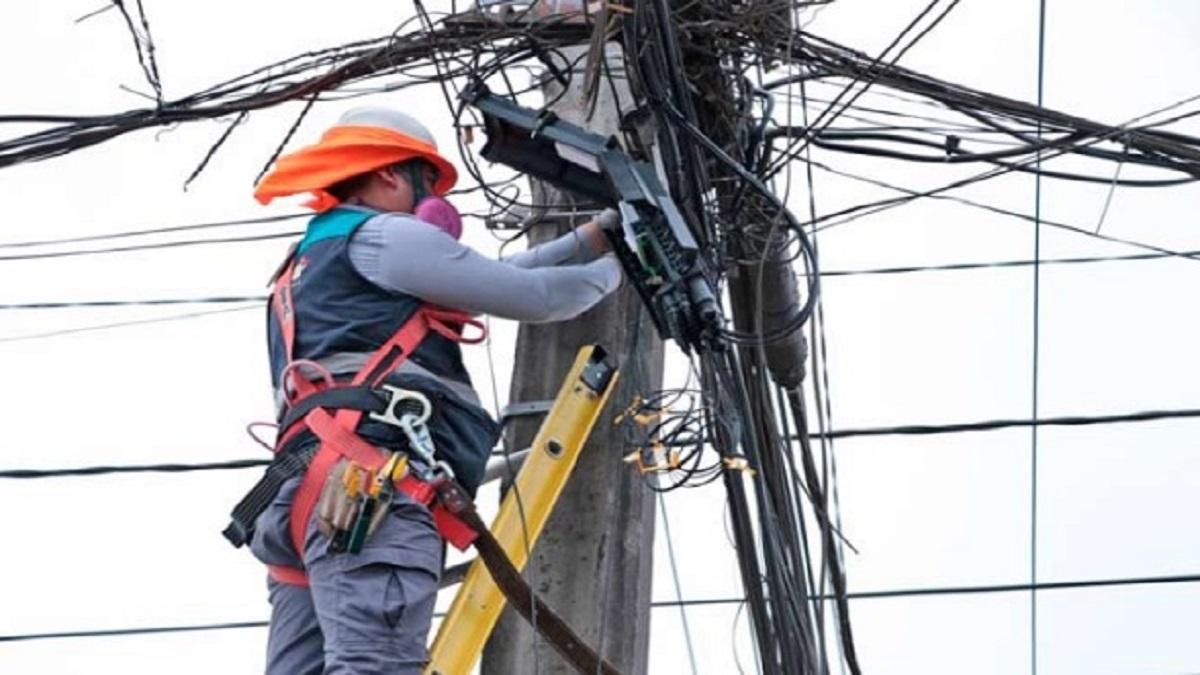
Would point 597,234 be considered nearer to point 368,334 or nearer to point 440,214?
point 440,214

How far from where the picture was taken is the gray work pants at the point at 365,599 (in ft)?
18.5

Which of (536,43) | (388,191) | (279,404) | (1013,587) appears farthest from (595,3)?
(1013,587)

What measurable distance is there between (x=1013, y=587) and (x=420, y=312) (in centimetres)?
575

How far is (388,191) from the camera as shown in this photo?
20.4ft

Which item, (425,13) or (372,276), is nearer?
(372,276)

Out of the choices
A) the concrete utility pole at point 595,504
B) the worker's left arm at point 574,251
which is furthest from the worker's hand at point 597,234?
the concrete utility pole at point 595,504

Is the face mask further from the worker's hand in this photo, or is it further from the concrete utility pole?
the concrete utility pole

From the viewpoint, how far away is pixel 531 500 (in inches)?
247

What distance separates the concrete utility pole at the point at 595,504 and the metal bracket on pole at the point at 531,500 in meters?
0.09

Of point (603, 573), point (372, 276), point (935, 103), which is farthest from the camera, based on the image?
point (935, 103)

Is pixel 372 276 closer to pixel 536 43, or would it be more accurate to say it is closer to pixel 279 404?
pixel 279 404

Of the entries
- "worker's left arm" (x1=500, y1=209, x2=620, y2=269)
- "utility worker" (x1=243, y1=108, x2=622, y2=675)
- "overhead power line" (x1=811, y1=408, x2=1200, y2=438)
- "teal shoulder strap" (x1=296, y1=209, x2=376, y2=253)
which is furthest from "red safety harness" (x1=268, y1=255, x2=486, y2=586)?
"overhead power line" (x1=811, y1=408, x2=1200, y2=438)

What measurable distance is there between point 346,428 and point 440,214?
0.55 metres

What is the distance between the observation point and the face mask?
6.11m
